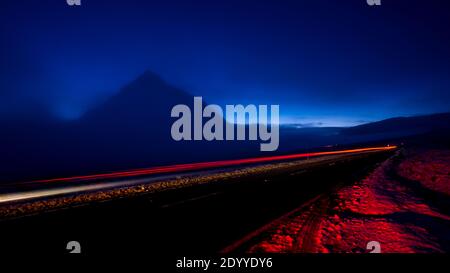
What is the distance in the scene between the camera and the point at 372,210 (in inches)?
407
